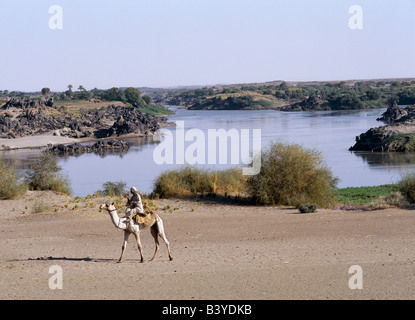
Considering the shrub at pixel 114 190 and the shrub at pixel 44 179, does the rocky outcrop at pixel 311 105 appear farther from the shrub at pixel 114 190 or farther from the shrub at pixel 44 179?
the shrub at pixel 44 179

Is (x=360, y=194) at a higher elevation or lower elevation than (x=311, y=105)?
lower

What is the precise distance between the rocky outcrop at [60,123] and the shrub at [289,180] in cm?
6164

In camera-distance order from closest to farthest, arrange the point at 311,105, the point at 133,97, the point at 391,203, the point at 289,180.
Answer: the point at 391,203
the point at 289,180
the point at 311,105
the point at 133,97

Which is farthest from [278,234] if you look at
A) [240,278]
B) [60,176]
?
[60,176]

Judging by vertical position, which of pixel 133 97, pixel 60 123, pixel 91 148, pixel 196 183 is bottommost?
pixel 91 148

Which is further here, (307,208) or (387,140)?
(387,140)

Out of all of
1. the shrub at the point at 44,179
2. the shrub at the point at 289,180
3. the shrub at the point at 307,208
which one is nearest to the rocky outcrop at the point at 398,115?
the shrub at the point at 289,180

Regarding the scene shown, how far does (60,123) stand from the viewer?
8894 cm

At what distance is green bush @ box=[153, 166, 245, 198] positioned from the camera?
2498 cm

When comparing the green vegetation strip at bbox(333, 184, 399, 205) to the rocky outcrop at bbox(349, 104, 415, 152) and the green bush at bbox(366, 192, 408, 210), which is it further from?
the rocky outcrop at bbox(349, 104, 415, 152)

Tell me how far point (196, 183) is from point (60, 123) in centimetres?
6687

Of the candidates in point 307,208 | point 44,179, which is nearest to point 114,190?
point 44,179

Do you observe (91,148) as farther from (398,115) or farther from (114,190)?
(398,115)

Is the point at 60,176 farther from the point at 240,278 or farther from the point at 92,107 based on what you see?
the point at 92,107
